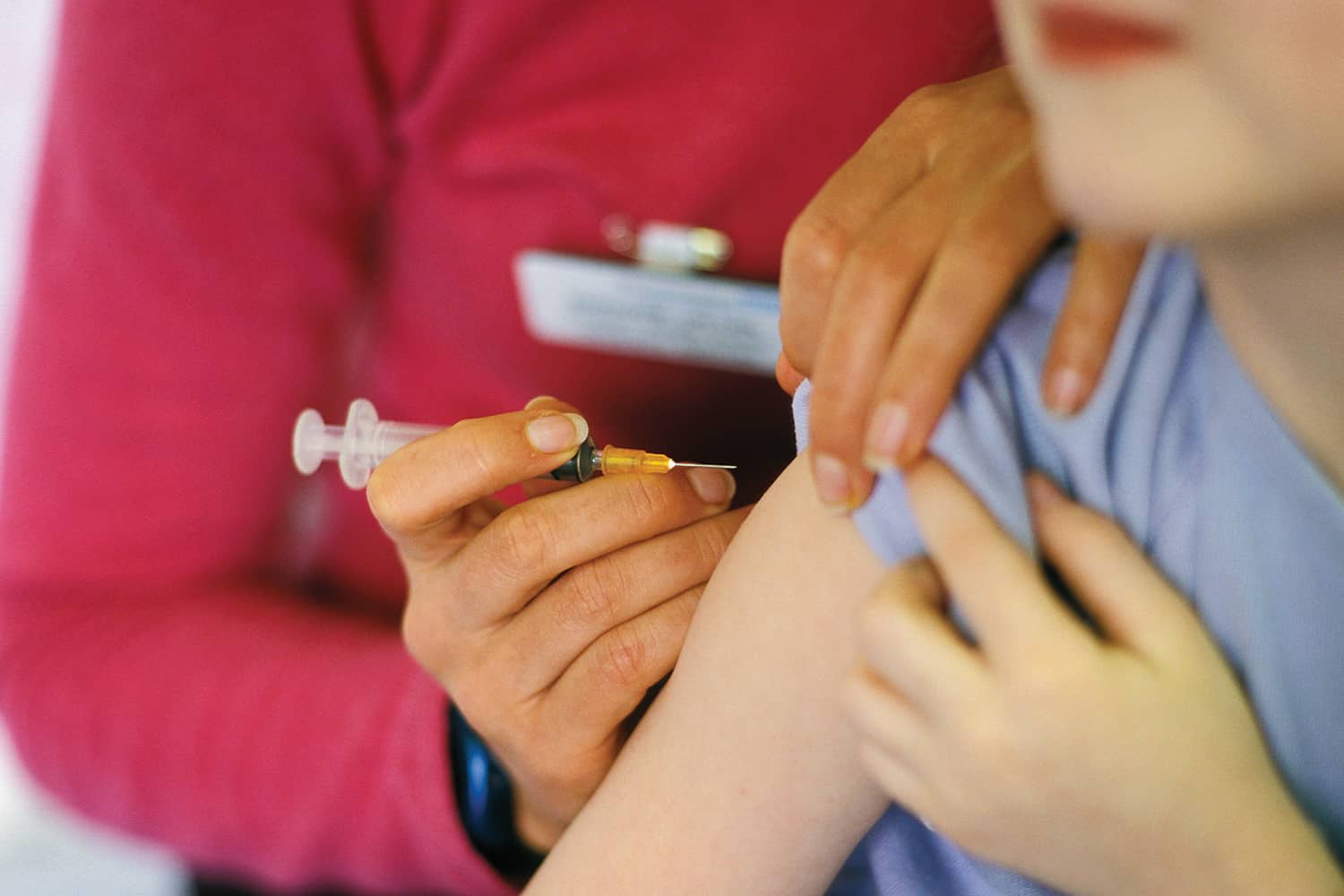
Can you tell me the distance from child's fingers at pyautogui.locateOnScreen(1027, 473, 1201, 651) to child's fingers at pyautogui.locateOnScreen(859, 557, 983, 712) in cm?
5

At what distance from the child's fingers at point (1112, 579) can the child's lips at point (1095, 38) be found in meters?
0.17

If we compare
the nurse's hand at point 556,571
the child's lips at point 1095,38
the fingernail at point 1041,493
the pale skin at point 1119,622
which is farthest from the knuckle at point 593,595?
the child's lips at point 1095,38

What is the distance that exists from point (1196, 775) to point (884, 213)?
25cm

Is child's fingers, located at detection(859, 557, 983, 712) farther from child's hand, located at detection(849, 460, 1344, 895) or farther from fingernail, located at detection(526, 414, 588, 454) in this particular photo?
fingernail, located at detection(526, 414, 588, 454)

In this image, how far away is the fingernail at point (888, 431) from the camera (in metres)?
0.42

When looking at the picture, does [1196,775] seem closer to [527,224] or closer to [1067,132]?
[1067,132]

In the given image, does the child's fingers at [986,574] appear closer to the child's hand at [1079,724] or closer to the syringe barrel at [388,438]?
the child's hand at [1079,724]

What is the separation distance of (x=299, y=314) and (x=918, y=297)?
0.61 metres

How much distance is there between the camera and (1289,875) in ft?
1.32

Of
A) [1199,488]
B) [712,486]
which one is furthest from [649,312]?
[1199,488]

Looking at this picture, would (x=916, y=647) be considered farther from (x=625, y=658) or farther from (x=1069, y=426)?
(x=625, y=658)

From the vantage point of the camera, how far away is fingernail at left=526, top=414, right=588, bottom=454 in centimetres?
56

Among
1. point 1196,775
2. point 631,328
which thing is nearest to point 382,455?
point 631,328

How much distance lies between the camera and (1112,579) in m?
0.41
